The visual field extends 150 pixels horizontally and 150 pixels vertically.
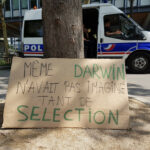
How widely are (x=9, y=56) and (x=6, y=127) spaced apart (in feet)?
35.2

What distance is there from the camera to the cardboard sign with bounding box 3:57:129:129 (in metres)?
2.21

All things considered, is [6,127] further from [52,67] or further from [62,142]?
[52,67]

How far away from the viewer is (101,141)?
6.61ft

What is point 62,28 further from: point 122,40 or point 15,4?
point 15,4

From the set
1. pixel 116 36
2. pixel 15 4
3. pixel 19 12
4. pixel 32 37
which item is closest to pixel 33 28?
pixel 32 37

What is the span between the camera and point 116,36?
670cm

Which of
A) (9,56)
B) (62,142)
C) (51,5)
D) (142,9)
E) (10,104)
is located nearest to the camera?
(62,142)

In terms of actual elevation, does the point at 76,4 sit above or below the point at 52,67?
above

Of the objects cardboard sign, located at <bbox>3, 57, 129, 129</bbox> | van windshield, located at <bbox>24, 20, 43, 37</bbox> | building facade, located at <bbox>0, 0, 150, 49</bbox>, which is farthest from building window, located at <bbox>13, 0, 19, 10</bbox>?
cardboard sign, located at <bbox>3, 57, 129, 129</bbox>

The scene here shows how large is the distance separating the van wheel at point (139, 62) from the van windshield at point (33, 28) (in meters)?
3.80

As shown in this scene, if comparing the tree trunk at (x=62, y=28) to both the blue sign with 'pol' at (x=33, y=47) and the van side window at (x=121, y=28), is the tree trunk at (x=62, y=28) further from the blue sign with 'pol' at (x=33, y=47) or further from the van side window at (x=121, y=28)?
the blue sign with 'pol' at (x=33, y=47)

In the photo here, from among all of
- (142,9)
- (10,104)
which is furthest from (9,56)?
(10,104)

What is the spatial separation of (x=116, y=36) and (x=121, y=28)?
34 cm

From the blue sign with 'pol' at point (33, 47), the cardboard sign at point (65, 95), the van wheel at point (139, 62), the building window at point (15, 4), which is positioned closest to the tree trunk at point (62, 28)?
the cardboard sign at point (65, 95)
